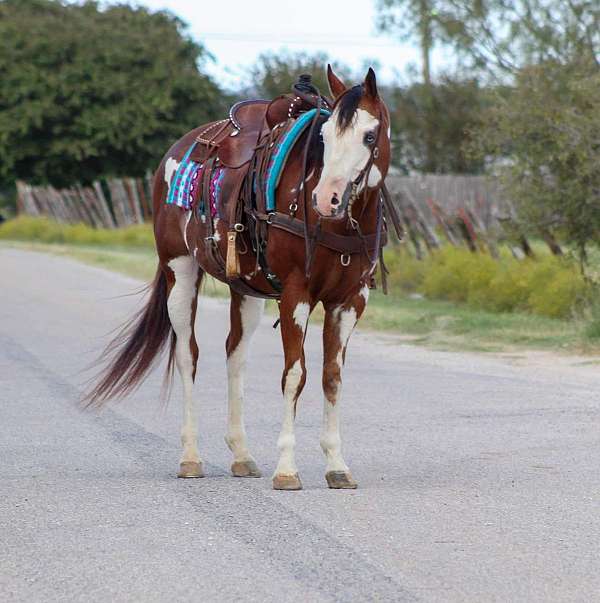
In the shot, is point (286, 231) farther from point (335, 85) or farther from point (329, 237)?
point (335, 85)

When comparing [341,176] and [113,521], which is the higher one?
[341,176]

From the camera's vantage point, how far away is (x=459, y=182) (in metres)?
32.6

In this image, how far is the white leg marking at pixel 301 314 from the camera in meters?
6.85

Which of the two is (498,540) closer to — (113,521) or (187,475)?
(113,521)

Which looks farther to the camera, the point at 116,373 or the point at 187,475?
the point at 116,373

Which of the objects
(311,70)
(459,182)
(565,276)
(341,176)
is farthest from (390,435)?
(311,70)

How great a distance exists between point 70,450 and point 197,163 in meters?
1.77

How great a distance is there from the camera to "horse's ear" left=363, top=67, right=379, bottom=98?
6.49m

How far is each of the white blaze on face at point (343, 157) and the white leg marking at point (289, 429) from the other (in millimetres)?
930

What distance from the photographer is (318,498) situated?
6.65 m

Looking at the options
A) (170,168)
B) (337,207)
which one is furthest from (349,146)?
(170,168)

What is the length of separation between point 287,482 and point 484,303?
11.4 meters

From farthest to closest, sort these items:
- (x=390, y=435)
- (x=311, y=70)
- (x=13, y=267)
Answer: (x=311, y=70), (x=13, y=267), (x=390, y=435)

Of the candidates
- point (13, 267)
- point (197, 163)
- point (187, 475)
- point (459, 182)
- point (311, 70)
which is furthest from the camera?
point (311, 70)
